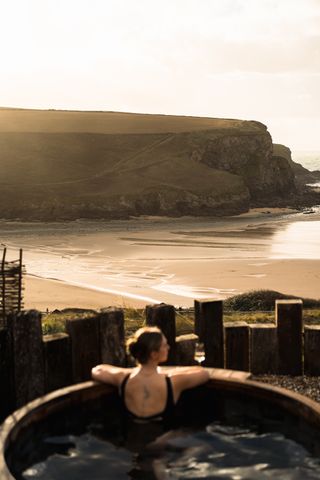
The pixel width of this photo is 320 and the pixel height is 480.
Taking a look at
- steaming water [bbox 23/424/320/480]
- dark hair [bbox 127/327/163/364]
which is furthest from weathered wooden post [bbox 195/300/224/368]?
dark hair [bbox 127/327/163/364]

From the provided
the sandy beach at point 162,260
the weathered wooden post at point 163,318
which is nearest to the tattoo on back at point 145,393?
the weathered wooden post at point 163,318

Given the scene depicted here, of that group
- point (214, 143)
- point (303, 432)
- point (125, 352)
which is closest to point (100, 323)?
point (125, 352)

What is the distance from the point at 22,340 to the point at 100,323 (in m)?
0.76

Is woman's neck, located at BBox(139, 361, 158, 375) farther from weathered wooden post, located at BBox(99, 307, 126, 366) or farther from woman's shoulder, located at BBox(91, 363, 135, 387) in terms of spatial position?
weathered wooden post, located at BBox(99, 307, 126, 366)

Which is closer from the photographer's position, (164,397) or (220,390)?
(164,397)

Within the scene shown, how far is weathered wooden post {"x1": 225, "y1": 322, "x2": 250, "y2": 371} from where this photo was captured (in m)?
6.55

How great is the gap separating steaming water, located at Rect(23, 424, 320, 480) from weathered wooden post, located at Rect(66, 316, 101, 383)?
141 centimetres

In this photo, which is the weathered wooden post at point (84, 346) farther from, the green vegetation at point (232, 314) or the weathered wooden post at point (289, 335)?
the weathered wooden post at point (289, 335)

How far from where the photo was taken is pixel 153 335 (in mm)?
4254

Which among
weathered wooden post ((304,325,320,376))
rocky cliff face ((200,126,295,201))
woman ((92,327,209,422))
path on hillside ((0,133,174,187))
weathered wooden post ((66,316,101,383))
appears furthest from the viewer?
rocky cliff face ((200,126,295,201))

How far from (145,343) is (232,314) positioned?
29.4ft

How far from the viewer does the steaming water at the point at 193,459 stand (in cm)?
420

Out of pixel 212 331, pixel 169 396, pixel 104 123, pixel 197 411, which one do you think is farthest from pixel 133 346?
pixel 104 123

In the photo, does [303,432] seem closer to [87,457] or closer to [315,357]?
[87,457]
